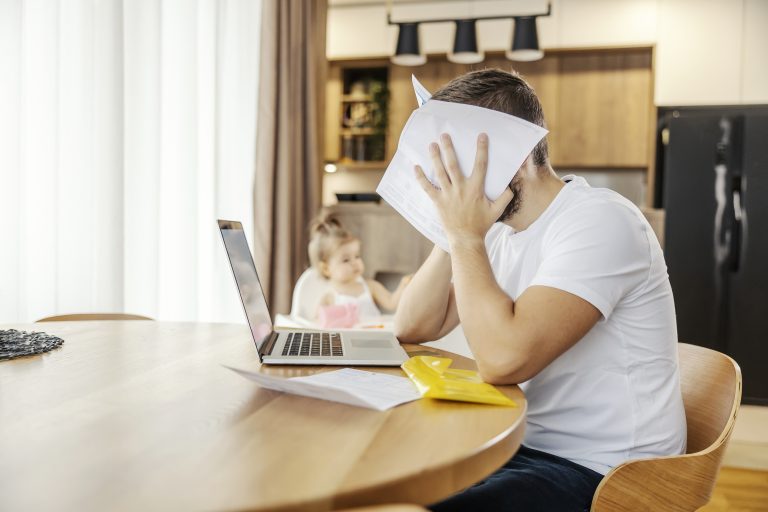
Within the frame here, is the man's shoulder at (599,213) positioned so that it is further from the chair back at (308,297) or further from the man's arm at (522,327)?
the chair back at (308,297)

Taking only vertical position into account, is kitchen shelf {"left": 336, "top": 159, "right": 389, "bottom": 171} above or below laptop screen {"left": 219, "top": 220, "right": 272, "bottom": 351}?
above

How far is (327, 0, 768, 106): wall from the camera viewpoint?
169 inches

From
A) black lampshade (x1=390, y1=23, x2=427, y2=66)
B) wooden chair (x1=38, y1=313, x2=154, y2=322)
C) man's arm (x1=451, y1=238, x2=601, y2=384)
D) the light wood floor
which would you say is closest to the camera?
man's arm (x1=451, y1=238, x2=601, y2=384)

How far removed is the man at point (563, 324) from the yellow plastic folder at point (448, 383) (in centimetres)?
5

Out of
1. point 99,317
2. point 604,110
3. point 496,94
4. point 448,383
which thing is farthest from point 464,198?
point 604,110

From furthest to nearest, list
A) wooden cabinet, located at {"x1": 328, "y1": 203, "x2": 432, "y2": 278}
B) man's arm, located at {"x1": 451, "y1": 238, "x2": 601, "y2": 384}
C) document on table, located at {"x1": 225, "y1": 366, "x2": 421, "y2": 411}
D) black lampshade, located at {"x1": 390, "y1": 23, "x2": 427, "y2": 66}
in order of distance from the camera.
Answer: wooden cabinet, located at {"x1": 328, "y1": 203, "x2": 432, "y2": 278} → black lampshade, located at {"x1": 390, "y1": 23, "x2": 427, "y2": 66} → man's arm, located at {"x1": 451, "y1": 238, "x2": 601, "y2": 384} → document on table, located at {"x1": 225, "y1": 366, "x2": 421, "y2": 411}

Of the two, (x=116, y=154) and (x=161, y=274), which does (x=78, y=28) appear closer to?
(x=116, y=154)

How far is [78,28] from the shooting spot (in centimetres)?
223

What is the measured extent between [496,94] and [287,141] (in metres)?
2.49

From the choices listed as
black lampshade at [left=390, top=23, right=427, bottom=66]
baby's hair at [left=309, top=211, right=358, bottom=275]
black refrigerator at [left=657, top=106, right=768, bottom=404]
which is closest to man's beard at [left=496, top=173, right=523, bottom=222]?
baby's hair at [left=309, top=211, right=358, bottom=275]

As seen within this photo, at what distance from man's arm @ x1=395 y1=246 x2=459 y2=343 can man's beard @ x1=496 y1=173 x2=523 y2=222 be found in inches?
7.5

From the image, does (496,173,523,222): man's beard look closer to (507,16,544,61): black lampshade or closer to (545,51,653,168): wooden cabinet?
(507,16,544,61): black lampshade

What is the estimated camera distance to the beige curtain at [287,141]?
3.42 m

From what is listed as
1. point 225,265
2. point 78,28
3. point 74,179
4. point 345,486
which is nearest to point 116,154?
point 74,179
